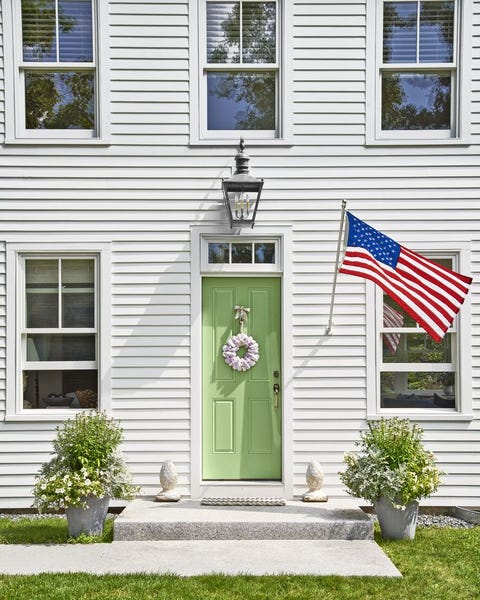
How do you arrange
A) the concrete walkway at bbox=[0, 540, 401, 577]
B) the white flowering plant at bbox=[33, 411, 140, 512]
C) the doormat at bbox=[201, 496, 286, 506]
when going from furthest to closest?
the doormat at bbox=[201, 496, 286, 506]
the white flowering plant at bbox=[33, 411, 140, 512]
the concrete walkway at bbox=[0, 540, 401, 577]

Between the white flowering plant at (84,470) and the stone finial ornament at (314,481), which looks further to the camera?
the stone finial ornament at (314,481)

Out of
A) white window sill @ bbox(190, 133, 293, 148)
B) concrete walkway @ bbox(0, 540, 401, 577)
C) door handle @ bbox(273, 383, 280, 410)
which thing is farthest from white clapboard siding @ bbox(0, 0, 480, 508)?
concrete walkway @ bbox(0, 540, 401, 577)

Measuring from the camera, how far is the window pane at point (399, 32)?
731cm

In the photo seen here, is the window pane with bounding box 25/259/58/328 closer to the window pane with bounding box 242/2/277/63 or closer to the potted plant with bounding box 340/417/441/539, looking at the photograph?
the window pane with bounding box 242/2/277/63

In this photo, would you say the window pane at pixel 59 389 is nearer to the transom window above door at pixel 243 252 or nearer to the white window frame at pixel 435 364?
the transom window above door at pixel 243 252

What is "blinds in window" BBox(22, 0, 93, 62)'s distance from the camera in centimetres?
726

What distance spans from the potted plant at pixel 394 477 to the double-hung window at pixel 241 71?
10.5ft

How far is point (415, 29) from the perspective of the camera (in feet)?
24.0

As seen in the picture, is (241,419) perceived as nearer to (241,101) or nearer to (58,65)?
(241,101)

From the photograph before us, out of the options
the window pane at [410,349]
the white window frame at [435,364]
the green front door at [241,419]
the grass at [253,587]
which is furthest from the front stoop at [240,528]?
the window pane at [410,349]

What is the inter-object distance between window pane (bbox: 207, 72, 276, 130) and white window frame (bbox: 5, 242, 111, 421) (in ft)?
5.79

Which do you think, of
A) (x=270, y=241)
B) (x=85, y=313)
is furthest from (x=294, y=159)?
(x=85, y=313)

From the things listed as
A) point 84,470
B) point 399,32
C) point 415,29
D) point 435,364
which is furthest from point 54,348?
point 415,29

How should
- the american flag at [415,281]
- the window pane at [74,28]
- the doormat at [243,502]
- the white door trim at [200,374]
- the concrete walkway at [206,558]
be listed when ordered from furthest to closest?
the window pane at [74,28] → the white door trim at [200,374] → the doormat at [243,502] → the american flag at [415,281] → the concrete walkway at [206,558]
